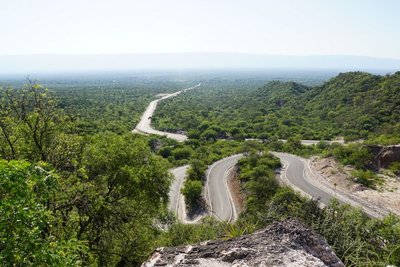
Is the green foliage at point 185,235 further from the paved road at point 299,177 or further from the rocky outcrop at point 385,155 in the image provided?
the rocky outcrop at point 385,155

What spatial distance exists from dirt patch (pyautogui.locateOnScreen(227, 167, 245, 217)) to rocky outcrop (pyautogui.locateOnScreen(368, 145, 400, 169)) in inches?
777

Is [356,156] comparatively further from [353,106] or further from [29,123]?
[353,106]

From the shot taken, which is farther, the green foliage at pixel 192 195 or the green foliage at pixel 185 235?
the green foliage at pixel 192 195

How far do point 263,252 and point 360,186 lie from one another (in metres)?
38.9

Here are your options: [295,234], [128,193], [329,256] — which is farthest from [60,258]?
[128,193]

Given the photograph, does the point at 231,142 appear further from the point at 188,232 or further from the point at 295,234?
the point at 295,234

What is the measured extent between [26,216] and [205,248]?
3574 mm

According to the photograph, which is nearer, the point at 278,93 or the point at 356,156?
the point at 356,156

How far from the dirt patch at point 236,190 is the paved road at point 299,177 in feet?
23.8

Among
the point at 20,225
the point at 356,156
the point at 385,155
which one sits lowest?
the point at 356,156

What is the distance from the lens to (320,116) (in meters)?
99.2

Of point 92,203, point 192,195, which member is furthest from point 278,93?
point 92,203

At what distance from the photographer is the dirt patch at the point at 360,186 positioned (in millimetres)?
36125

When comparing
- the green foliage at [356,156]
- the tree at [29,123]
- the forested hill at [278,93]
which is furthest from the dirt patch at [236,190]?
the forested hill at [278,93]
